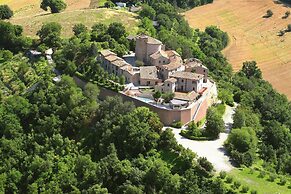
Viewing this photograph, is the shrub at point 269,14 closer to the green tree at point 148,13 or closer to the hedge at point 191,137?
the green tree at point 148,13

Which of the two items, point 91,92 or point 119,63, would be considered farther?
point 119,63

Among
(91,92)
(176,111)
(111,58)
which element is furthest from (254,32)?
(91,92)

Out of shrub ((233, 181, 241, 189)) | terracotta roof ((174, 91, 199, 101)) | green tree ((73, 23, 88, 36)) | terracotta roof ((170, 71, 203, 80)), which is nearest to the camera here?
shrub ((233, 181, 241, 189))

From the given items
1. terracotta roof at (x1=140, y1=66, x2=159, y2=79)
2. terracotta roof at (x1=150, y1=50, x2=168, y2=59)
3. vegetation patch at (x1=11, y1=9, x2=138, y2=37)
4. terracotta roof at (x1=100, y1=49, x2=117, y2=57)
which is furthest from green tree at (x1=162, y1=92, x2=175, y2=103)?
vegetation patch at (x1=11, y1=9, x2=138, y2=37)

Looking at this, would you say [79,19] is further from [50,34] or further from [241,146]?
[241,146]

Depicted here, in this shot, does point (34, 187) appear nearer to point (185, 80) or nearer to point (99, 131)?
point (99, 131)

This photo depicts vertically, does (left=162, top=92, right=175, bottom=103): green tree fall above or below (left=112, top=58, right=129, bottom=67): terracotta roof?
below

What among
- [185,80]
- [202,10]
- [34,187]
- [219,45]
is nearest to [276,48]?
[219,45]

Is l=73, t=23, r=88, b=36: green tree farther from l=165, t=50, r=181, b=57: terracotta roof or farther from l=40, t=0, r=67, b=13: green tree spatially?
l=40, t=0, r=67, b=13: green tree
